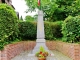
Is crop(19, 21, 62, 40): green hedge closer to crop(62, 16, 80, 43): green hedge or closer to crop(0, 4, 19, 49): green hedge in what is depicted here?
crop(0, 4, 19, 49): green hedge

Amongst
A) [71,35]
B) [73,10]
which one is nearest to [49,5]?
[73,10]

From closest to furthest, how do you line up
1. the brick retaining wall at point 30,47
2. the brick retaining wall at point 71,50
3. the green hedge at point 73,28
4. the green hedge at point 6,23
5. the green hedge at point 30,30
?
1. the brick retaining wall at point 30,47
2. the brick retaining wall at point 71,50
3. the green hedge at point 6,23
4. the green hedge at point 73,28
5. the green hedge at point 30,30

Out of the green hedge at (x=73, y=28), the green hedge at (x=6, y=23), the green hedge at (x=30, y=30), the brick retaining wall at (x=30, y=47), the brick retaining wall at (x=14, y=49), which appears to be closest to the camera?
the brick retaining wall at (x=14, y=49)

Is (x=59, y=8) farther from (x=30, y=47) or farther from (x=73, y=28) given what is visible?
(x=73, y=28)

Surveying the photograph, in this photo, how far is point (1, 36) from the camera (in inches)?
425

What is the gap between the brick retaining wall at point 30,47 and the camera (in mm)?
10082

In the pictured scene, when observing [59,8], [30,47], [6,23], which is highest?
[59,8]

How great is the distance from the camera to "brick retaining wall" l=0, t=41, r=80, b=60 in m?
10.1

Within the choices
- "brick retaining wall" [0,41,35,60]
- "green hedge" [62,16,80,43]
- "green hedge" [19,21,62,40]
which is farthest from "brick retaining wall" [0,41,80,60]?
"green hedge" [19,21,62,40]

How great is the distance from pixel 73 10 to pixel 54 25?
2.52 metres

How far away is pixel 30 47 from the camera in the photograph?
15.3 meters

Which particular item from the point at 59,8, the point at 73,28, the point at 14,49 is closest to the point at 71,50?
the point at 73,28

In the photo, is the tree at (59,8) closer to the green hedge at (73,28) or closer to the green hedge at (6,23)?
the green hedge at (73,28)

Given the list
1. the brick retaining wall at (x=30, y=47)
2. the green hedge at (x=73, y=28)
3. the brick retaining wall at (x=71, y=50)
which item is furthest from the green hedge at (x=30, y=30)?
the green hedge at (x=73, y=28)
